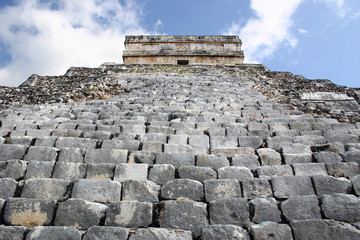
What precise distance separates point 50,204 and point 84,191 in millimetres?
373

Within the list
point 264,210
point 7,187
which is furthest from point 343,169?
point 7,187

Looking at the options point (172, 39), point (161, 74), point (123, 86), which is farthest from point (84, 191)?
point (172, 39)

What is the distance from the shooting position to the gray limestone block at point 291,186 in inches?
118

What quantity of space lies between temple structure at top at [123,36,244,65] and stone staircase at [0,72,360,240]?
8.19 metres

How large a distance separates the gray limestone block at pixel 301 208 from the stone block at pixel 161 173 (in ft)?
4.45

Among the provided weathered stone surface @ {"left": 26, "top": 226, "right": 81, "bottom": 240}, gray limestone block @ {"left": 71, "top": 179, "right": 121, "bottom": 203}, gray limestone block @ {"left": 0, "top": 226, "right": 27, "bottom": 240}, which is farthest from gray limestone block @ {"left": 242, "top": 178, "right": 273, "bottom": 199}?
gray limestone block @ {"left": 0, "top": 226, "right": 27, "bottom": 240}

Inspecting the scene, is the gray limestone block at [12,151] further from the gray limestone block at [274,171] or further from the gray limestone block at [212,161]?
the gray limestone block at [274,171]

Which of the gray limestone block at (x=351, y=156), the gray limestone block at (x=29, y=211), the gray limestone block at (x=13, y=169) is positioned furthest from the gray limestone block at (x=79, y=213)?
the gray limestone block at (x=351, y=156)

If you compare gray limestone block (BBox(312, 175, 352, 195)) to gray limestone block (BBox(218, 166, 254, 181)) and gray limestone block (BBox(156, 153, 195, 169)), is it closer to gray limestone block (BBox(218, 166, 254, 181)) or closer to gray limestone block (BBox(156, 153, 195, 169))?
gray limestone block (BBox(218, 166, 254, 181))

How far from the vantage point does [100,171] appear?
3.29 metres

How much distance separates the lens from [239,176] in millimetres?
3254

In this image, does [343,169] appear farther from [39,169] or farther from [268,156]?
[39,169]

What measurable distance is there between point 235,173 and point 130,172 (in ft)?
4.47

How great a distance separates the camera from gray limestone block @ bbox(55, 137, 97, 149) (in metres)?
3.88
